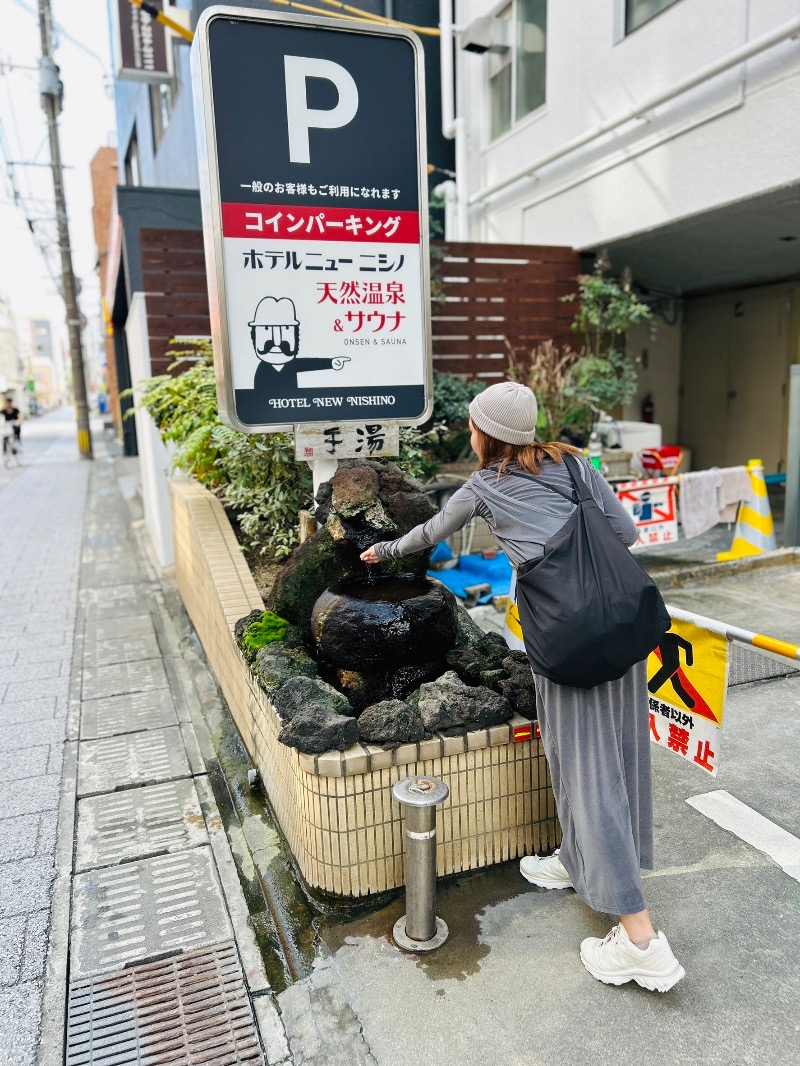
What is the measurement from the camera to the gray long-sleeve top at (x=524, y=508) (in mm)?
2406

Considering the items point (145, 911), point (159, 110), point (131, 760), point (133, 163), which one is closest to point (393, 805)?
point (145, 911)

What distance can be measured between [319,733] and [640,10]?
9209mm

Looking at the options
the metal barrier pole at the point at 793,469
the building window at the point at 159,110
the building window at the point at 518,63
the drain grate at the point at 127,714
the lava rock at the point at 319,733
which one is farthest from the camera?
the building window at the point at 159,110

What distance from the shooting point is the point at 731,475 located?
7129 mm

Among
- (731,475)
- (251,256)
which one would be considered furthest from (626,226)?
(251,256)

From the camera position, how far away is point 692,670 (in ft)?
9.33

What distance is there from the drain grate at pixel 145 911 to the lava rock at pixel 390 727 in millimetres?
912

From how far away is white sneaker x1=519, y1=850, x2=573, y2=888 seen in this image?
281 cm

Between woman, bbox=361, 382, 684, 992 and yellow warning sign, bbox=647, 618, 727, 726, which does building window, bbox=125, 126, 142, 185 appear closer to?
woman, bbox=361, 382, 684, 992

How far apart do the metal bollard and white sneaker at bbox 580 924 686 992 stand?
54 centimetres

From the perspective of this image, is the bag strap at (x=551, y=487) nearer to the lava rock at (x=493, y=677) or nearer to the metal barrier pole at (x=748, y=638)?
the metal barrier pole at (x=748, y=638)

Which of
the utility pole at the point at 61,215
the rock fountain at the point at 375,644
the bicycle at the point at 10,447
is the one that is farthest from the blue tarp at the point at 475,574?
the utility pole at the point at 61,215

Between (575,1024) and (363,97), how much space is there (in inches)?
156

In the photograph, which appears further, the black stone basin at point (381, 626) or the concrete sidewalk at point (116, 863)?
the black stone basin at point (381, 626)
